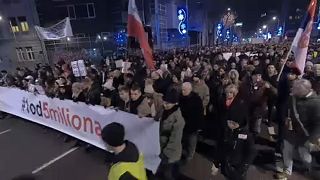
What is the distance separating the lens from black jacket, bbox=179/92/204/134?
5.10m

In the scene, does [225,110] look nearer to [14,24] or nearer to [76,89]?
[76,89]

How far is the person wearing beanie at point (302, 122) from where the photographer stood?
13.4 ft

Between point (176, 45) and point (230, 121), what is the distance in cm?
3981

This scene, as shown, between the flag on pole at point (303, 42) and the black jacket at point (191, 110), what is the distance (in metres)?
2.33

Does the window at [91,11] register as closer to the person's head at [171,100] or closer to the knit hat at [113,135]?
the person's head at [171,100]

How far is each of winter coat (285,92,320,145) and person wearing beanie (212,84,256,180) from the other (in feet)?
2.57

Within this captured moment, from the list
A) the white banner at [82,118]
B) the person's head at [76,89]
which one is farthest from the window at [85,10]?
the person's head at [76,89]

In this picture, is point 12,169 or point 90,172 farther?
point 12,169

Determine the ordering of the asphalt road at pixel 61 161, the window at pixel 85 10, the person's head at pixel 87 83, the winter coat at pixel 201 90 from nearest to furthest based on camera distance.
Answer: the asphalt road at pixel 61 161 → the winter coat at pixel 201 90 → the person's head at pixel 87 83 → the window at pixel 85 10

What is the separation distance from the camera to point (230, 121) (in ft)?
13.1

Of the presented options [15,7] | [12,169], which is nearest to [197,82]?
[12,169]

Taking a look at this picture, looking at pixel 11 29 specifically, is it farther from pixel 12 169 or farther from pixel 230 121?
pixel 230 121

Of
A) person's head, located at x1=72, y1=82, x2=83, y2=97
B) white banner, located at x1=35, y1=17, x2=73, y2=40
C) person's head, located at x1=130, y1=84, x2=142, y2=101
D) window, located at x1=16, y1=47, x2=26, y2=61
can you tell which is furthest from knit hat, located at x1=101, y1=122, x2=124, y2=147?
window, located at x1=16, y1=47, x2=26, y2=61

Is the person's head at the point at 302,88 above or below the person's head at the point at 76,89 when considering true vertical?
above
